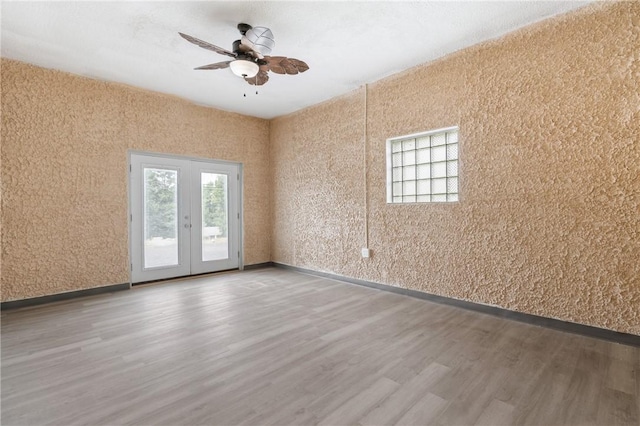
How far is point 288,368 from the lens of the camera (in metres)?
2.13

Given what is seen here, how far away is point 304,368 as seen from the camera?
7.00 ft

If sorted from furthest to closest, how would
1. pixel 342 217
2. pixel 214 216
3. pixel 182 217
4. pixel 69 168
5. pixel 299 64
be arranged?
pixel 214 216
pixel 182 217
pixel 342 217
pixel 69 168
pixel 299 64

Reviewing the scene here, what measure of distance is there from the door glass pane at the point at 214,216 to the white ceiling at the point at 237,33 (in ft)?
5.75

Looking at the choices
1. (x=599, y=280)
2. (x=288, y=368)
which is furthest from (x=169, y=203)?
(x=599, y=280)

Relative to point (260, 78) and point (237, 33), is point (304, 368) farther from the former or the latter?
point (237, 33)

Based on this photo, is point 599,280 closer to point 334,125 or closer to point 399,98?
point 399,98

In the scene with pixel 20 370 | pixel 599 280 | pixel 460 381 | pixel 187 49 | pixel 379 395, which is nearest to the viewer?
pixel 379 395

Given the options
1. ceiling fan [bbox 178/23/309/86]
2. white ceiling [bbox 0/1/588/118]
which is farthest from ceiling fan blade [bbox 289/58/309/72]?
white ceiling [bbox 0/1/588/118]

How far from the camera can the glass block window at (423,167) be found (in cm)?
365

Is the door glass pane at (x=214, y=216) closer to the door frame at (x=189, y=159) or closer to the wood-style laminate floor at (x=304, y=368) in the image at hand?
the door frame at (x=189, y=159)

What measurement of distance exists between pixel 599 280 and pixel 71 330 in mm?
4716

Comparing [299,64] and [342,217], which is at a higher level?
[299,64]

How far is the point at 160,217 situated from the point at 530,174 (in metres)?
4.88

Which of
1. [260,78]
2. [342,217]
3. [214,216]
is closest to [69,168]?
[214,216]
